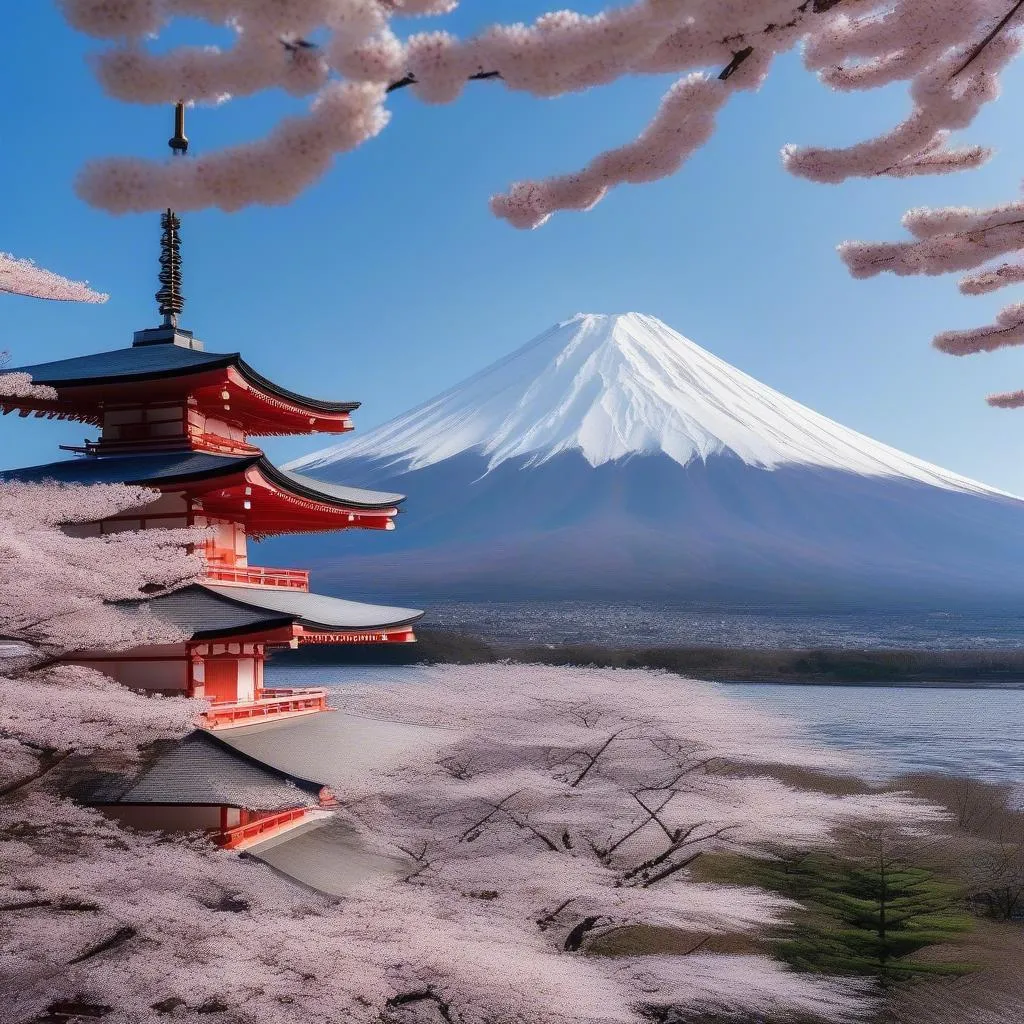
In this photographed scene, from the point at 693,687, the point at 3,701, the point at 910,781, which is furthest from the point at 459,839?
the point at 910,781

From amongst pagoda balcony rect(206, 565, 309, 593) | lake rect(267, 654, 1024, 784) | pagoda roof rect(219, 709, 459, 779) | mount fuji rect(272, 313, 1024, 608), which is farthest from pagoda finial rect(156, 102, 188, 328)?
mount fuji rect(272, 313, 1024, 608)

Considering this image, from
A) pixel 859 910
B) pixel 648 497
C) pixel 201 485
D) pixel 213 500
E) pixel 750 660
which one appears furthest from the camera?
pixel 648 497

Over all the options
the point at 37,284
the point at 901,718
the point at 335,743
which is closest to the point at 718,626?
the point at 901,718

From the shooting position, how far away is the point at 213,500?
30.0 ft

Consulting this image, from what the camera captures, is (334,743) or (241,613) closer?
(241,613)

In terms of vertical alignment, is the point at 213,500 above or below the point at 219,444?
below

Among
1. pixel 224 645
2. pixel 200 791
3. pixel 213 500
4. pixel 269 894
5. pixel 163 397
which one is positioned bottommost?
pixel 269 894

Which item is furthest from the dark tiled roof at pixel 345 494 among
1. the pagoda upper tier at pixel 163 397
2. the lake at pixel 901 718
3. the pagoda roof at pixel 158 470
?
the lake at pixel 901 718

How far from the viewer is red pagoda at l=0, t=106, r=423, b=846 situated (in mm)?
8297

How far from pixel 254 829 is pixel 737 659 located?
46.3 metres

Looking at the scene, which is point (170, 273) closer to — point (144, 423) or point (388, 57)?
point (144, 423)

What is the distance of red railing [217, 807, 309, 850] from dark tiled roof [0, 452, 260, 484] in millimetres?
3255

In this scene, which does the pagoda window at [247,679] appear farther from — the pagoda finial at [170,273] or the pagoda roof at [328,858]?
the pagoda finial at [170,273]

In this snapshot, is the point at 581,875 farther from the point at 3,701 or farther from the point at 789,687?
the point at 789,687
